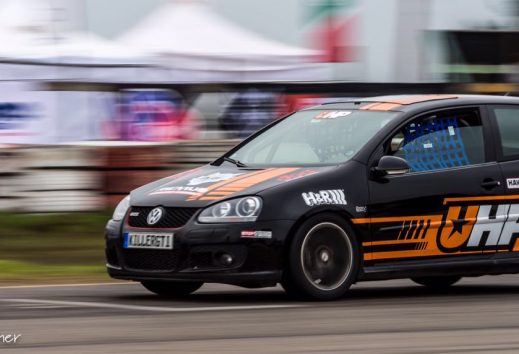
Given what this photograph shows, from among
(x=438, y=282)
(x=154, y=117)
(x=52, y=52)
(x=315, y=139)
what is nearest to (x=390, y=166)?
(x=315, y=139)

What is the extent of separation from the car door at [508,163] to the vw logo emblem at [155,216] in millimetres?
2563

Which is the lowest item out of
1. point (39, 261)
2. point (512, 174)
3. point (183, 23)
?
point (39, 261)

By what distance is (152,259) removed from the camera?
30.3ft

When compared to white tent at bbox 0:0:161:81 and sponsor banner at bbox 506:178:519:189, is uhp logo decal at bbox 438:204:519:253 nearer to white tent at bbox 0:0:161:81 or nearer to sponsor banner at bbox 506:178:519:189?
sponsor banner at bbox 506:178:519:189

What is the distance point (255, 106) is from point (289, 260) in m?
8.21

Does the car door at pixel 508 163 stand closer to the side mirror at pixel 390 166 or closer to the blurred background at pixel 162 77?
the side mirror at pixel 390 166

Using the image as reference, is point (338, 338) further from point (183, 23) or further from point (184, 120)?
point (183, 23)

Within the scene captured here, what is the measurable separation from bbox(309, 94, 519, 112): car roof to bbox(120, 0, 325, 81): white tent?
824 cm

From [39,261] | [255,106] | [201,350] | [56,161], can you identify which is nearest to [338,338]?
[201,350]

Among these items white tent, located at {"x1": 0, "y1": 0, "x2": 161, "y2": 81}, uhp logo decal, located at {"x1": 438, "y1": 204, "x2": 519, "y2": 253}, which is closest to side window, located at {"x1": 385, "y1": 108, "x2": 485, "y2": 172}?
uhp logo decal, located at {"x1": 438, "y1": 204, "x2": 519, "y2": 253}

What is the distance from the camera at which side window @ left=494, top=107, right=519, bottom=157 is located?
10.3 m

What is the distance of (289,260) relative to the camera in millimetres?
9062

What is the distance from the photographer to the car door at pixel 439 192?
9.52 metres

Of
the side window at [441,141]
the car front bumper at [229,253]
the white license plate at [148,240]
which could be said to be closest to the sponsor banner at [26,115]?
the white license plate at [148,240]
